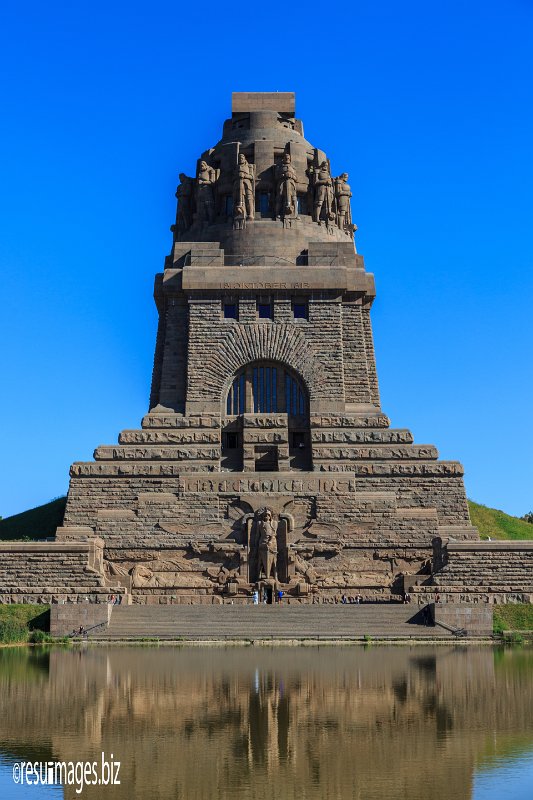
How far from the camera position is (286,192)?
4728 cm

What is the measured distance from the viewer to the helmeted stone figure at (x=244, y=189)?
154 feet

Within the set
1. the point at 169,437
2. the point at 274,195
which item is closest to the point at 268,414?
the point at 169,437

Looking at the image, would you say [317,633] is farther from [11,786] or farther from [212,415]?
[11,786]

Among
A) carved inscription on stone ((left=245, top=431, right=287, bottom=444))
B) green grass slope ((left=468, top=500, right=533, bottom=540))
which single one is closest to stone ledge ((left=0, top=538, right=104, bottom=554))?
carved inscription on stone ((left=245, top=431, right=287, bottom=444))

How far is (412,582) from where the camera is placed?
3591 centimetres

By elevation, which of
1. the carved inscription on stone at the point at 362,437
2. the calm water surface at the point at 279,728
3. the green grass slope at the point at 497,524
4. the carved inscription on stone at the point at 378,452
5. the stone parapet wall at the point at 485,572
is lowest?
the calm water surface at the point at 279,728

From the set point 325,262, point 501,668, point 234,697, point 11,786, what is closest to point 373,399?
point 325,262

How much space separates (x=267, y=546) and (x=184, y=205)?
20914mm

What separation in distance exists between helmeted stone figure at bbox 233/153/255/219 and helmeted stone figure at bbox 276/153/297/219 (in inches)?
49.5

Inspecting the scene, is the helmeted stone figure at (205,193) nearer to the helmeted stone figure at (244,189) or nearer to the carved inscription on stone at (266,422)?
the helmeted stone figure at (244,189)

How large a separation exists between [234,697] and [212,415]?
26866mm

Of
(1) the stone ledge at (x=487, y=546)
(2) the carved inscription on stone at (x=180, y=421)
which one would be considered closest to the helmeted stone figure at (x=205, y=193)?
(2) the carved inscription on stone at (x=180, y=421)

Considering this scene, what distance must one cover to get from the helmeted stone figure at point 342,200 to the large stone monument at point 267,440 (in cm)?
11

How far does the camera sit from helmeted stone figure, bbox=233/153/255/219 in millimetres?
46969
